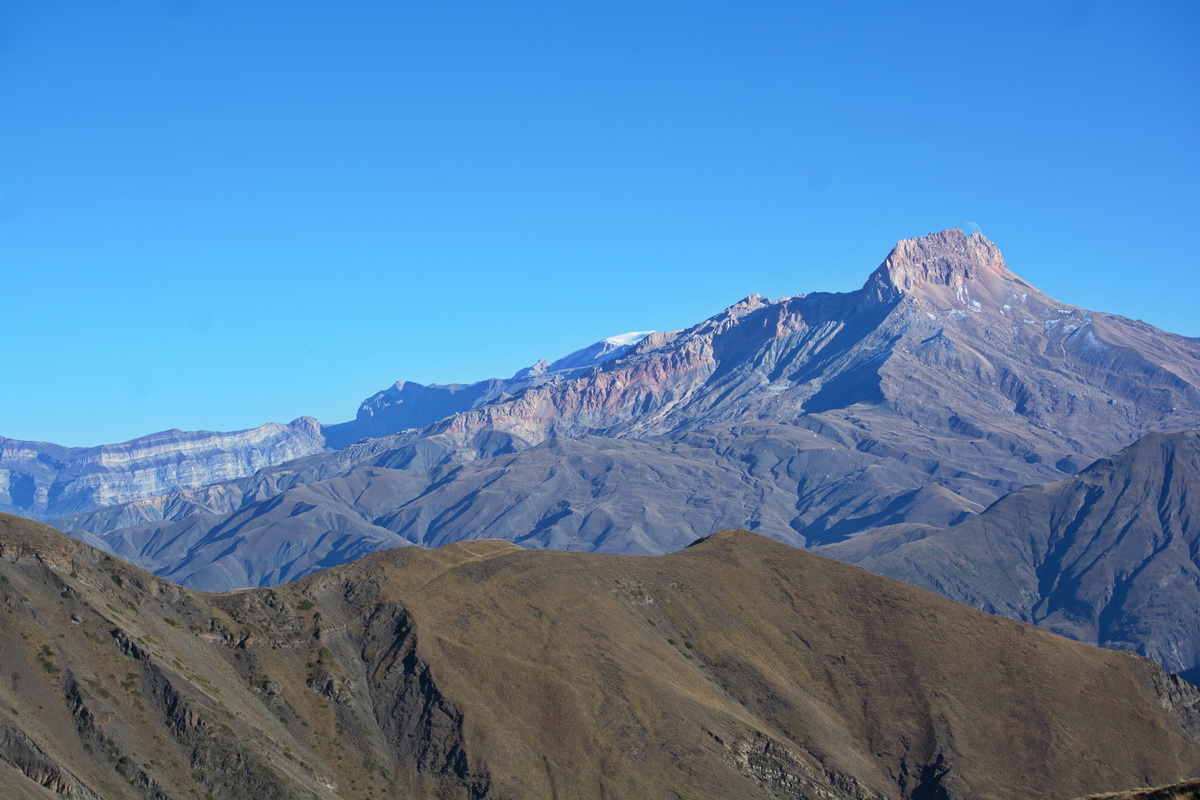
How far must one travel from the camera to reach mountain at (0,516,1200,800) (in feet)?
398

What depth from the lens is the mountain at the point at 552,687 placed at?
121 meters

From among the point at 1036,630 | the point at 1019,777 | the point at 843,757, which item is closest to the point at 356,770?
the point at 843,757

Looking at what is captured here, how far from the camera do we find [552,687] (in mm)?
148500

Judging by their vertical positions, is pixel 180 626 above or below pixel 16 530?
below

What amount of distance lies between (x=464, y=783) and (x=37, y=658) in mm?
45485

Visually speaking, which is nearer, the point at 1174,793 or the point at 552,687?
the point at 1174,793

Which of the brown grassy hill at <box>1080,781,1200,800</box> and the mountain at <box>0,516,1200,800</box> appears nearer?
the brown grassy hill at <box>1080,781,1200,800</box>

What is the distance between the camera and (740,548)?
19588 cm

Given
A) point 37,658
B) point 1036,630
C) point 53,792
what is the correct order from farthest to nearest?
point 1036,630 < point 37,658 < point 53,792

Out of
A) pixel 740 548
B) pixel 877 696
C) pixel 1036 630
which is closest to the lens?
pixel 877 696

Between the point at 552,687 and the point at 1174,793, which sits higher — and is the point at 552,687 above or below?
below

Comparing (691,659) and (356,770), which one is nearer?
(356,770)

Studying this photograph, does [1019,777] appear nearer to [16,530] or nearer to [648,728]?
[648,728]

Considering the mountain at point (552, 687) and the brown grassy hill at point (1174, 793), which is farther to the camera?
the mountain at point (552, 687)
